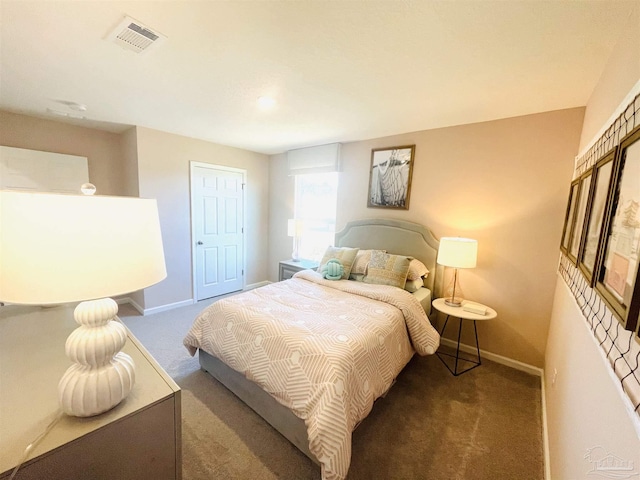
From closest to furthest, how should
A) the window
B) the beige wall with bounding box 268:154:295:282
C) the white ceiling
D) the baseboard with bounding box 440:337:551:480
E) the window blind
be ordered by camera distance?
the white ceiling
the baseboard with bounding box 440:337:551:480
the window blind
the window
the beige wall with bounding box 268:154:295:282

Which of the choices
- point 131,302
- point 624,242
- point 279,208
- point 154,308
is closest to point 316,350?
point 624,242

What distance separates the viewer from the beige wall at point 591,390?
723 mm

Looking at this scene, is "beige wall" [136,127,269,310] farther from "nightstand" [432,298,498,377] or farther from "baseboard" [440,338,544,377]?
"baseboard" [440,338,544,377]

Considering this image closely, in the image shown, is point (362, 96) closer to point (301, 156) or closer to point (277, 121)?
point (277, 121)

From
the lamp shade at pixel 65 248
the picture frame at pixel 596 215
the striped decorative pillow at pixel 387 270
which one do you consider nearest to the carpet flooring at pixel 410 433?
the striped decorative pillow at pixel 387 270

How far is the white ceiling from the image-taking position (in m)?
1.25

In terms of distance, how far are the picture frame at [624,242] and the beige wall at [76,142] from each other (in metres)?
4.65

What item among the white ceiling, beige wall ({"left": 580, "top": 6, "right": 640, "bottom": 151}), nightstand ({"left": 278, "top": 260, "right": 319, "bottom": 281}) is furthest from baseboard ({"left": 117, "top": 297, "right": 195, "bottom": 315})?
beige wall ({"left": 580, "top": 6, "right": 640, "bottom": 151})

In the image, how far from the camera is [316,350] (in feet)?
4.92

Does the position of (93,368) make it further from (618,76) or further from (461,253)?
(618,76)

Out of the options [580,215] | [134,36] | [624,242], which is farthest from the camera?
[580,215]

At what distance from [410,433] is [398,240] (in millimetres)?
1914

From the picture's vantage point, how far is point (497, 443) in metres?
1.66

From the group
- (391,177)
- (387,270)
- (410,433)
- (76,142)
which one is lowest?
(410,433)
